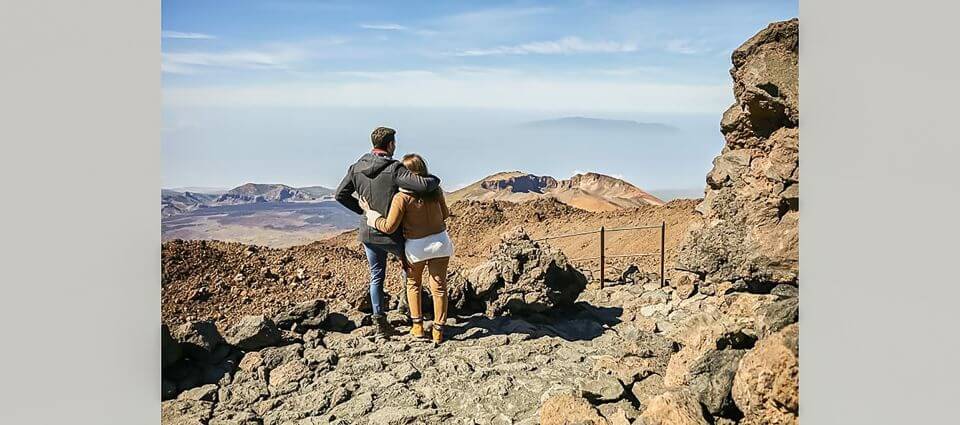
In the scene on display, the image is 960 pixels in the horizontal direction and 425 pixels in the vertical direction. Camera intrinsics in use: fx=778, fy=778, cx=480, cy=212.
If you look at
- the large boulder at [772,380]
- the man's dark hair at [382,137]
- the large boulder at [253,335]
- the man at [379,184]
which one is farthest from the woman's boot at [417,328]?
the large boulder at [772,380]

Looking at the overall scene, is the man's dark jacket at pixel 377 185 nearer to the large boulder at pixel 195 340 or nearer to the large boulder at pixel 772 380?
the large boulder at pixel 195 340

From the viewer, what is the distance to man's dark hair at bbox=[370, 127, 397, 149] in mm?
5117

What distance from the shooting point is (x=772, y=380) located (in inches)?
126

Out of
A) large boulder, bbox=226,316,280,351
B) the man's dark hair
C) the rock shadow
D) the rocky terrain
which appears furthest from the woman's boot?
the man's dark hair

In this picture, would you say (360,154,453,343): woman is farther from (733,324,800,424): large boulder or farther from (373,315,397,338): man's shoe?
(733,324,800,424): large boulder

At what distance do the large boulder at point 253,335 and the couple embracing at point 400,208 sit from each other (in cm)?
91

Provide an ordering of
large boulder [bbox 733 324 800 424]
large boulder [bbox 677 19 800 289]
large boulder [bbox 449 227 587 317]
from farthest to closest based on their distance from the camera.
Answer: large boulder [bbox 449 227 587 317] < large boulder [bbox 677 19 800 289] < large boulder [bbox 733 324 800 424]

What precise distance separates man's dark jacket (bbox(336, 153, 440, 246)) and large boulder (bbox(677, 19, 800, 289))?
179 cm

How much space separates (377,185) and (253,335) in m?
1.46

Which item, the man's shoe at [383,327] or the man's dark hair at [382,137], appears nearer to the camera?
the man's dark hair at [382,137]

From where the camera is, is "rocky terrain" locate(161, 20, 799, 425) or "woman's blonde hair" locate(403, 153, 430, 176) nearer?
"rocky terrain" locate(161, 20, 799, 425)

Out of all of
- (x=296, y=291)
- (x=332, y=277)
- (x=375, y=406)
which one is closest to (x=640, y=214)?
(x=332, y=277)

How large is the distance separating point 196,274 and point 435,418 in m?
5.22

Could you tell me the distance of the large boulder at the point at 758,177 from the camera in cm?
423
